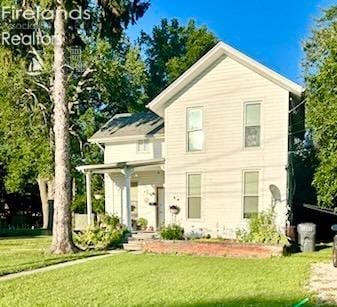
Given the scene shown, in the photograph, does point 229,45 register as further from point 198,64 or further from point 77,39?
point 77,39

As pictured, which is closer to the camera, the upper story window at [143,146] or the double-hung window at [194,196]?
the double-hung window at [194,196]

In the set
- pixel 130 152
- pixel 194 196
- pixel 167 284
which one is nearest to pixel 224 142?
pixel 194 196

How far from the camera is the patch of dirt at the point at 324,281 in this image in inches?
326

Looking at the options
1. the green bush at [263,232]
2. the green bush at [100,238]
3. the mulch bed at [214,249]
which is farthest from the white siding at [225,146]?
the mulch bed at [214,249]

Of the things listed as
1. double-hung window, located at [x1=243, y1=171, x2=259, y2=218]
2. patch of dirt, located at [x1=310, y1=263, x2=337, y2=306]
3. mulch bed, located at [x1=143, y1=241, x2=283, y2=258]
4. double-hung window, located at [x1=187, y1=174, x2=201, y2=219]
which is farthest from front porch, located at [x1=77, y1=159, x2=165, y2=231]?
patch of dirt, located at [x1=310, y1=263, x2=337, y2=306]

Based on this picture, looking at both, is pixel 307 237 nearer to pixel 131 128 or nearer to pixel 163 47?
pixel 131 128

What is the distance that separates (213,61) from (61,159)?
6486 mm

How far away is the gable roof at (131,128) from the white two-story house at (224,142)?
11.1 feet

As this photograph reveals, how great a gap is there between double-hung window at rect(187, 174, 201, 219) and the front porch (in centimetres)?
244

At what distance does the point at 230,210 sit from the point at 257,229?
2.07 m

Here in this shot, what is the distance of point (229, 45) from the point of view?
1722cm

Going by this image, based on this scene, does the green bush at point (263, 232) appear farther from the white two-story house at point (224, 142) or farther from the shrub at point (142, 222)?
the shrub at point (142, 222)

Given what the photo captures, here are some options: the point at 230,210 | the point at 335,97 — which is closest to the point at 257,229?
the point at 230,210

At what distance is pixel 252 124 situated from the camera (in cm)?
1727
